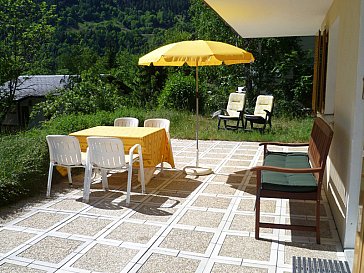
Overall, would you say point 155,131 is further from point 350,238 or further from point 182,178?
point 350,238

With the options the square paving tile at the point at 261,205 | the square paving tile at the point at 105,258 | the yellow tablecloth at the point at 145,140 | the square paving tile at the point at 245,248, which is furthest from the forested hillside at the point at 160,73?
the square paving tile at the point at 245,248

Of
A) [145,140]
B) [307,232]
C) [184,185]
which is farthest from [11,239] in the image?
[307,232]

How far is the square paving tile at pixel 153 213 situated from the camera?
412cm

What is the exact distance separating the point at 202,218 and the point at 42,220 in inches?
68.1

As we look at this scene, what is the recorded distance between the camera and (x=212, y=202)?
4656 mm

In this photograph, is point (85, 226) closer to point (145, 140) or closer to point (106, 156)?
point (106, 156)

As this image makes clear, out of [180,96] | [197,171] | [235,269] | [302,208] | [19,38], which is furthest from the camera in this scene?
[180,96]

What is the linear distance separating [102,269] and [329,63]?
407cm

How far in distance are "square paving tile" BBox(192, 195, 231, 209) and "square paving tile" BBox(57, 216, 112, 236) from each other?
117 centimetres

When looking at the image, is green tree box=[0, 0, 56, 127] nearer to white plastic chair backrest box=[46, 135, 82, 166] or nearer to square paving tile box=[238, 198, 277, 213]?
white plastic chair backrest box=[46, 135, 82, 166]

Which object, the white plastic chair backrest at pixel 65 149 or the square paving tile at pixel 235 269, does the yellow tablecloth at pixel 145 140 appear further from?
the square paving tile at pixel 235 269

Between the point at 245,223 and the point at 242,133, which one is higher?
the point at 242,133

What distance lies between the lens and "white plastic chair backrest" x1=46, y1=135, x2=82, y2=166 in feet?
15.2

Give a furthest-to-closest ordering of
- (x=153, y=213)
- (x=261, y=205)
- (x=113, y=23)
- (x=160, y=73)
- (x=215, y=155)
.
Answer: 1. (x=113, y=23)
2. (x=160, y=73)
3. (x=215, y=155)
4. (x=261, y=205)
5. (x=153, y=213)
